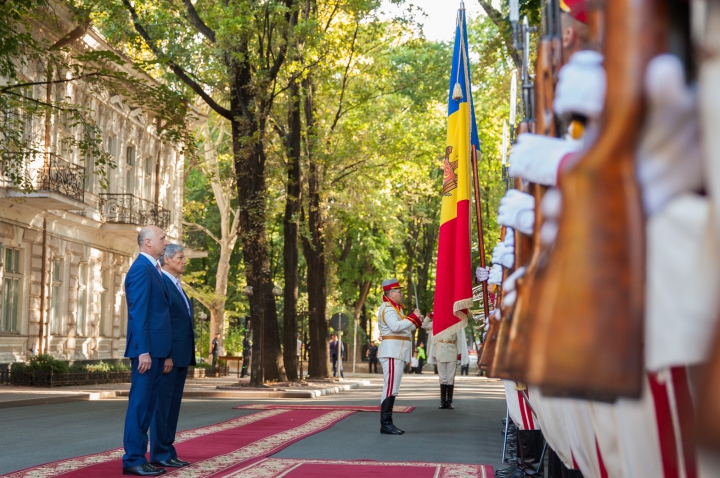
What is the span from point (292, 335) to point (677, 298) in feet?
99.0

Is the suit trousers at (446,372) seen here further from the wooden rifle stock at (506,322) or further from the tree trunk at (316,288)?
the wooden rifle stock at (506,322)

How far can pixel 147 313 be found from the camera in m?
9.26

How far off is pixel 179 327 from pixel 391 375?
5.01 meters

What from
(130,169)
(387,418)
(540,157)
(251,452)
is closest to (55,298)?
(130,169)

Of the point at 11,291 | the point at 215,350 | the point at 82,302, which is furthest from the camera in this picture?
the point at 215,350

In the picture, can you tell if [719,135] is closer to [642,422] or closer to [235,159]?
[642,422]

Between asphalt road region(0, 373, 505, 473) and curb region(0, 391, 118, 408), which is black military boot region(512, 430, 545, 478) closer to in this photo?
asphalt road region(0, 373, 505, 473)

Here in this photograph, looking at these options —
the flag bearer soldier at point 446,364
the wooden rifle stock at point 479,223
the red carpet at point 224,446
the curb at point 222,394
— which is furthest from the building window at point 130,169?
the wooden rifle stock at point 479,223

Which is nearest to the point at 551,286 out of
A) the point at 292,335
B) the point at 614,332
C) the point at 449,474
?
the point at 614,332

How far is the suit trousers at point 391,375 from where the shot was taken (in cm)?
1418

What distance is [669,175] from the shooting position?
5.08 feet

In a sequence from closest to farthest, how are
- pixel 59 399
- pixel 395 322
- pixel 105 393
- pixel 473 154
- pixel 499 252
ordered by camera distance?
pixel 499 252 < pixel 473 154 < pixel 395 322 < pixel 59 399 < pixel 105 393

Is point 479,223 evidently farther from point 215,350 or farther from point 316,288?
point 215,350

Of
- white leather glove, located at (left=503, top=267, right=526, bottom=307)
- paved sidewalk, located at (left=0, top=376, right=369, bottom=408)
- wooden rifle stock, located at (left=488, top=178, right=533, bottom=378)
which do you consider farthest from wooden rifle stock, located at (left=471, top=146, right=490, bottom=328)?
paved sidewalk, located at (left=0, top=376, right=369, bottom=408)
